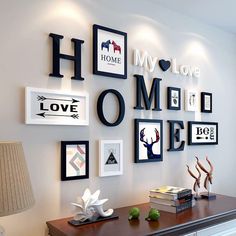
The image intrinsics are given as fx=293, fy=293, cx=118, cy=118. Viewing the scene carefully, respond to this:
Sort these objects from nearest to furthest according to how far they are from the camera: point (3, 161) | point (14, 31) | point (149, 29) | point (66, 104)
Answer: point (3, 161) → point (14, 31) → point (66, 104) → point (149, 29)

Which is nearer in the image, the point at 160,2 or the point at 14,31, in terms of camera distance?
the point at 14,31

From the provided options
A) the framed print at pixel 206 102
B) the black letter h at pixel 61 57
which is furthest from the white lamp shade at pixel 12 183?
the framed print at pixel 206 102

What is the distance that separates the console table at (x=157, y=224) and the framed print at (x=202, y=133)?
2.50 ft

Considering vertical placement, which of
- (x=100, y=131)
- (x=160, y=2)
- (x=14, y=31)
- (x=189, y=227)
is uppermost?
(x=160, y=2)

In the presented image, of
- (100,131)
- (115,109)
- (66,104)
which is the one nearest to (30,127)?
(66,104)

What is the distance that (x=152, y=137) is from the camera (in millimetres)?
2592

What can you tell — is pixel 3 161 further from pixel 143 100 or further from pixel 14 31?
pixel 143 100

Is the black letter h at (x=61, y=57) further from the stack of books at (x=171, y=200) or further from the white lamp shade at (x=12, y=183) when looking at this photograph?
the stack of books at (x=171, y=200)

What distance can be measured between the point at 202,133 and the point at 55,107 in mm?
1638

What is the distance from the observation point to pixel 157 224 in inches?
75.3

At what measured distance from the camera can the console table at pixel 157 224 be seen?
5.82 ft

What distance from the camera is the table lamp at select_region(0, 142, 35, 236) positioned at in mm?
1303

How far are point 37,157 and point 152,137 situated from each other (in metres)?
1.06

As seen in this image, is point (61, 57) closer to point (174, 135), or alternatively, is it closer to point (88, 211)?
point (88, 211)
